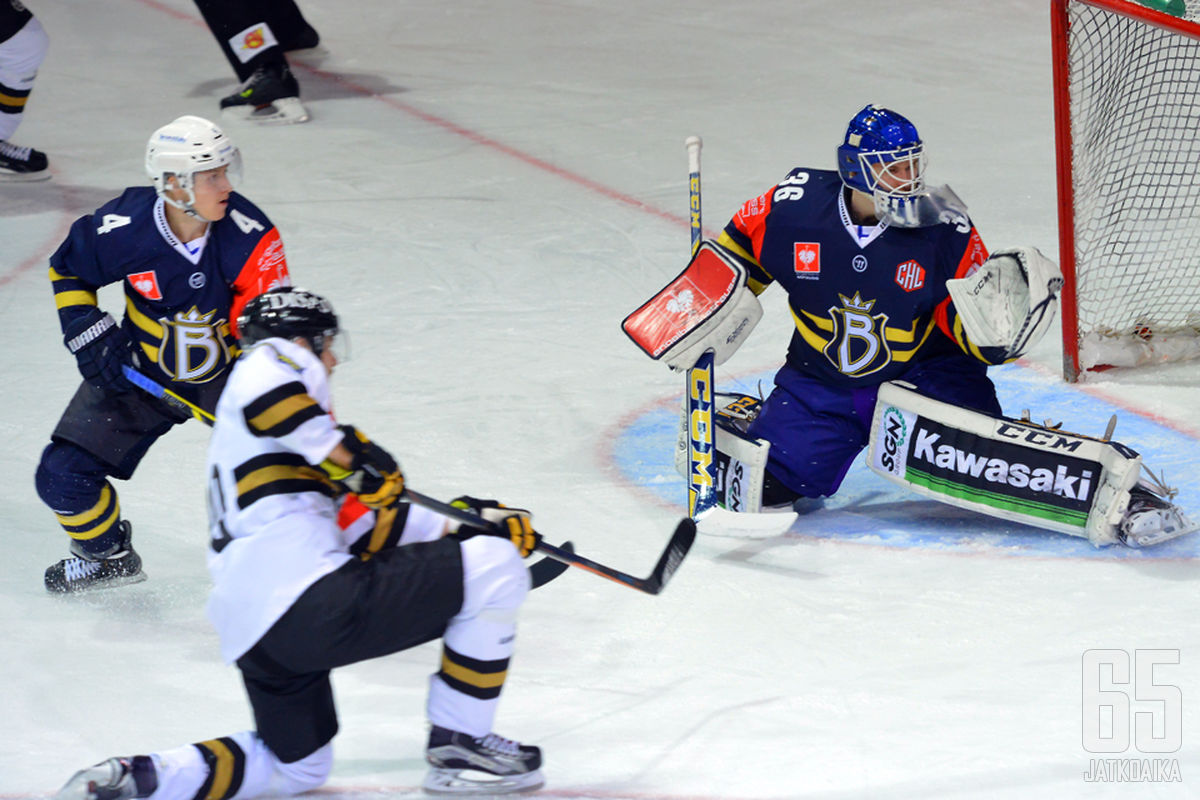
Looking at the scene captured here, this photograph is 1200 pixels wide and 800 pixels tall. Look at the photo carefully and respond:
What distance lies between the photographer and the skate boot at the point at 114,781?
2.25 meters

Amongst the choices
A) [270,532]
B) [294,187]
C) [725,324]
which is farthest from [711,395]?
[294,187]

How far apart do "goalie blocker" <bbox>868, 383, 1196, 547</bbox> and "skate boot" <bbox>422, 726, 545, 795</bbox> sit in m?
1.25

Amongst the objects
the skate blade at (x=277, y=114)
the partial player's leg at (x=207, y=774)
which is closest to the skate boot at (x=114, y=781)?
the partial player's leg at (x=207, y=774)

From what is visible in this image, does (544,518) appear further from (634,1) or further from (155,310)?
(634,1)

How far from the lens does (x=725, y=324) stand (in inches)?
135

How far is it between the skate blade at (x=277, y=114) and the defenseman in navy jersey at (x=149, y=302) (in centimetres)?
370

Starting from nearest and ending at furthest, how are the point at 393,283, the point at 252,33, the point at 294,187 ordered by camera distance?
the point at 393,283
the point at 294,187
the point at 252,33

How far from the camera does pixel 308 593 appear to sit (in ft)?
7.43

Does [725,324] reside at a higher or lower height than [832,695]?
higher

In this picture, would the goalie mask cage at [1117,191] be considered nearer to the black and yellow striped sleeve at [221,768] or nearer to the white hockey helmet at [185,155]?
the white hockey helmet at [185,155]

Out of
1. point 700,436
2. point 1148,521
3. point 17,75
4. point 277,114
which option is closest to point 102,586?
point 700,436

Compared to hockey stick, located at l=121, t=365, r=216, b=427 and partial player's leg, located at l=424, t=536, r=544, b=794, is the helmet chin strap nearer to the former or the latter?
hockey stick, located at l=121, t=365, r=216, b=427

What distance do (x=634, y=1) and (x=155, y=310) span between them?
5.86 meters

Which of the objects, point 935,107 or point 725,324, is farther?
point 935,107
